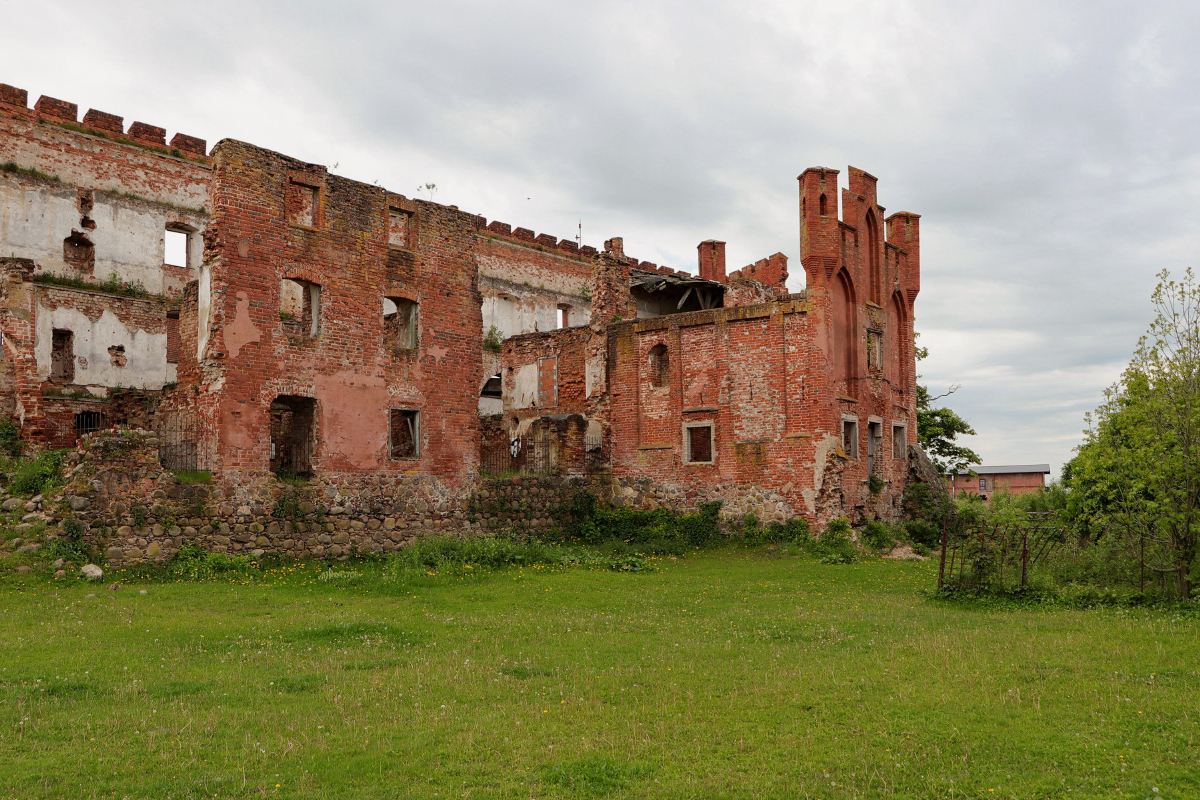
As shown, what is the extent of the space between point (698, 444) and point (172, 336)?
16.8 metres

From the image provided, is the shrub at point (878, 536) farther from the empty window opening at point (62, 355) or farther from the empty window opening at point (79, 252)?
the empty window opening at point (79, 252)

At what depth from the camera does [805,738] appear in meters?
7.29

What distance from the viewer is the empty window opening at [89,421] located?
23672mm

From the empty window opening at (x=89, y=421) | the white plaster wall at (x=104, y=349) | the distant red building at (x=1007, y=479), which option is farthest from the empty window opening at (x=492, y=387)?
the distant red building at (x=1007, y=479)

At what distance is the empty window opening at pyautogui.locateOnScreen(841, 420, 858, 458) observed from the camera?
80.5 feet

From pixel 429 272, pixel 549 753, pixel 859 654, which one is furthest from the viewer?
pixel 429 272

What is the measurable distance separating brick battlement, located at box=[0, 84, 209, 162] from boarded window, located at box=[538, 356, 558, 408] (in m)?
14.6

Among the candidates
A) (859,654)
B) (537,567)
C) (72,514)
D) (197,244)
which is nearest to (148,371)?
(197,244)

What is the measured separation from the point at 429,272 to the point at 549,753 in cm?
1690

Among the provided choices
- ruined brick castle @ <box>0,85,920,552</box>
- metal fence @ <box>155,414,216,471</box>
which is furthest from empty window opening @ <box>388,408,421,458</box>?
metal fence @ <box>155,414,216,471</box>

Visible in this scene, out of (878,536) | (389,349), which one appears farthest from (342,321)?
(878,536)

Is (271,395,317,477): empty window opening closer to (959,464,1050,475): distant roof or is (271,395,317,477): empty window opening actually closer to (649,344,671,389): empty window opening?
(649,344,671,389): empty window opening

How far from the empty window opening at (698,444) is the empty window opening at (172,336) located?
1607 cm

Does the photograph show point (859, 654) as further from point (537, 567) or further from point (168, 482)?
point (168, 482)
